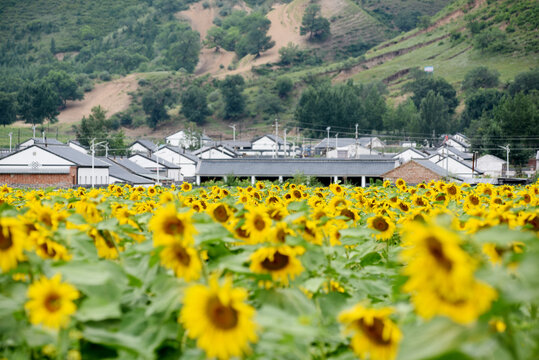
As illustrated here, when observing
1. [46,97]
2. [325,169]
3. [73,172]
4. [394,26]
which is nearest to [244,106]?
[46,97]

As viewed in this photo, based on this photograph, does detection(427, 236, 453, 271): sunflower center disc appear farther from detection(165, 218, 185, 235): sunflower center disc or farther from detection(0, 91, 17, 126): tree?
detection(0, 91, 17, 126): tree

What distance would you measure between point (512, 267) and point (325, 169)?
42.4m

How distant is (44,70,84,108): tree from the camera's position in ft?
389

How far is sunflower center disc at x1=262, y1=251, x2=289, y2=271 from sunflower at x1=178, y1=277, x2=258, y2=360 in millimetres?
536

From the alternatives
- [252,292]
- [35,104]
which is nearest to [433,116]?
[35,104]

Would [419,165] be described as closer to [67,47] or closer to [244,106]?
[244,106]

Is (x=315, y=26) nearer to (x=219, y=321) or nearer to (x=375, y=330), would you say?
(x=375, y=330)

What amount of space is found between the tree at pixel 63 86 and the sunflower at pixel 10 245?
124m

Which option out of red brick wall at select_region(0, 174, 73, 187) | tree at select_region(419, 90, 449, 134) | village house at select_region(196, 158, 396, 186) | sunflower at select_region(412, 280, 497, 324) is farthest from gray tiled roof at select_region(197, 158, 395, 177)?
tree at select_region(419, 90, 449, 134)

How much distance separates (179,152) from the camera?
58844 mm

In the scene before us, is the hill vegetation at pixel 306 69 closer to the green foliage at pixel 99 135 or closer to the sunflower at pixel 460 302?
the green foliage at pixel 99 135

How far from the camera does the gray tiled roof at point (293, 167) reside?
1689 inches

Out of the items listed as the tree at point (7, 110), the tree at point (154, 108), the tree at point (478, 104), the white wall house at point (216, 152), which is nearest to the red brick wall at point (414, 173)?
the white wall house at point (216, 152)

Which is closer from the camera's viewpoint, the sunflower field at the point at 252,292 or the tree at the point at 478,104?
the sunflower field at the point at 252,292
